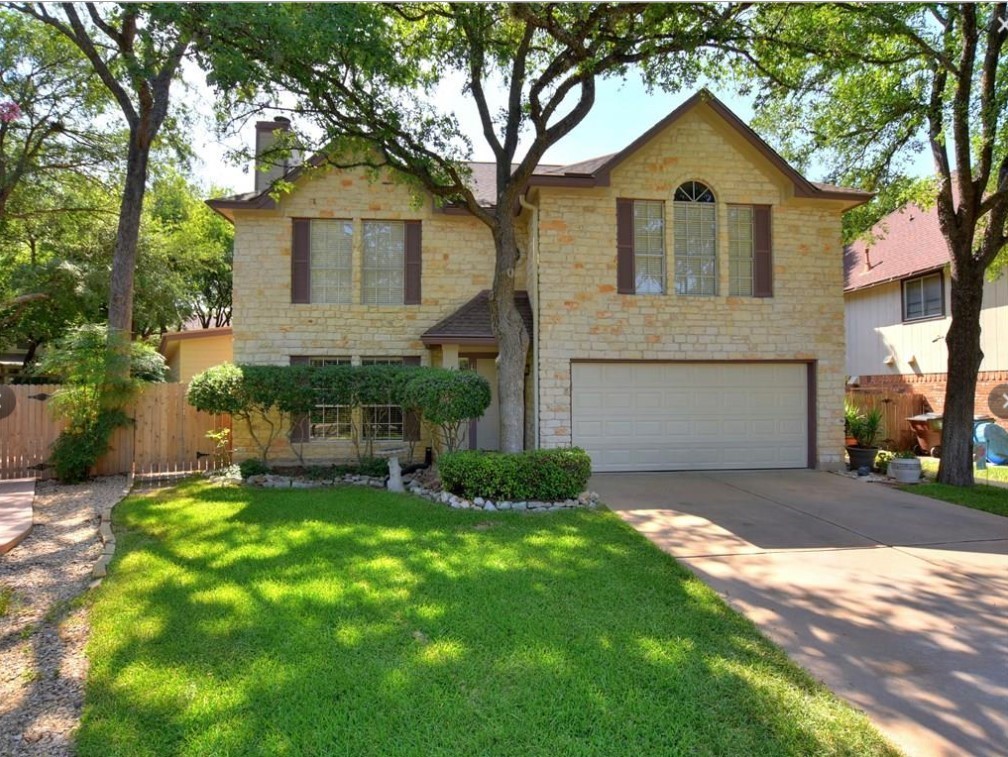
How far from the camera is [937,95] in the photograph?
30.9 ft

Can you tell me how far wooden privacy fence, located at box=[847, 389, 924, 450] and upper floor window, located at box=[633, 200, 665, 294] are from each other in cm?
761

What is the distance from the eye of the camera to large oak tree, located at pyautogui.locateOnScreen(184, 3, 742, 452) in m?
7.81

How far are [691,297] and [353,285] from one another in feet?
23.2

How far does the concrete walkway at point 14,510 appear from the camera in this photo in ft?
20.9

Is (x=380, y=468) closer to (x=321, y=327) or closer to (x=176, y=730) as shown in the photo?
(x=321, y=327)

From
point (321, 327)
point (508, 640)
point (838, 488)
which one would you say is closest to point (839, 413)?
point (838, 488)

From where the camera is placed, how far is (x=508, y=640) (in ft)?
12.5

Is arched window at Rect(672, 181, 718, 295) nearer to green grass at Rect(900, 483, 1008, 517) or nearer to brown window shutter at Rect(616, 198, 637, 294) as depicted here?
brown window shutter at Rect(616, 198, 637, 294)

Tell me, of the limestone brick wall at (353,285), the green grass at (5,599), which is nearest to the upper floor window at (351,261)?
the limestone brick wall at (353,285)

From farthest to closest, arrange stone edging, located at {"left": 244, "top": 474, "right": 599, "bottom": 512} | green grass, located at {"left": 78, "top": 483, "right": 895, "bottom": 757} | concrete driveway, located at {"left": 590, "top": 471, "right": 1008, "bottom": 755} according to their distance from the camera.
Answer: stone edging, located at {"left": 244, "top": 474, "right": 599, "bottom": 512}
concrete driveway, located at {"left": 590, "top": 471, "right": 1008, "bottom": 755}
green grass, located at {"left": 78, "top": 483, "right": 895, "bottom": 757}

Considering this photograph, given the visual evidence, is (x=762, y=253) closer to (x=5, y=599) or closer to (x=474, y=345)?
(x=474, y=345)

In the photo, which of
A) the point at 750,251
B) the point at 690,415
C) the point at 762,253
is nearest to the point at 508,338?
the point at 690,415

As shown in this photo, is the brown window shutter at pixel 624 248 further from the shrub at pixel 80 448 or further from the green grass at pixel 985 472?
the shrub at pixel 80 448

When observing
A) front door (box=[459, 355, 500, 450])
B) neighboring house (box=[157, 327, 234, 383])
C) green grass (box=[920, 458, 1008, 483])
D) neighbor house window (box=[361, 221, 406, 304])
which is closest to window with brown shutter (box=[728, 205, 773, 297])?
green grass (box=[920, 458, 1008, 483])
